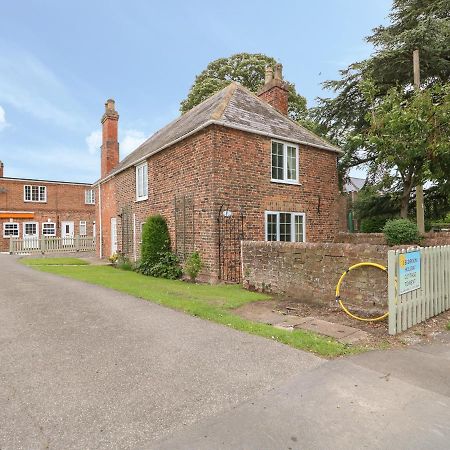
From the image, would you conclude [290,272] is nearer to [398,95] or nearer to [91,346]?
[91,346]

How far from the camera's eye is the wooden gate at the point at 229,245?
11.8 m

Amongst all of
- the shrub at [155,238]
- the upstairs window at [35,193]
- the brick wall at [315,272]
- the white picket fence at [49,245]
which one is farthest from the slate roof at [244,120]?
the upstairs window at [35,193]

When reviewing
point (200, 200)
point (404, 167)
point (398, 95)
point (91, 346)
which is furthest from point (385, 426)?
point (398, 95)

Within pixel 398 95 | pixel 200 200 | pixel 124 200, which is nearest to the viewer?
pixel 200 200

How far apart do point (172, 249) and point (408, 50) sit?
14570 millimetres

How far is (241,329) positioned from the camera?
6168mm

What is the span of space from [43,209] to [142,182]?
22.7m

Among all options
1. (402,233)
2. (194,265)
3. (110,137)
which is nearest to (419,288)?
(402,233)

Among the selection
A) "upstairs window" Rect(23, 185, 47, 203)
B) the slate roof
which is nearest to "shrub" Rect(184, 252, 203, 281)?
the slate roof

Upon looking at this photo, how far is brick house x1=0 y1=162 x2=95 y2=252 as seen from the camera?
32.2m

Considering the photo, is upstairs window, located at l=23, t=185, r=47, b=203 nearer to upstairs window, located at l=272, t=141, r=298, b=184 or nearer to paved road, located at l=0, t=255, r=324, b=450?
upstairs window, located at l=272, t=141, r=298, b=184

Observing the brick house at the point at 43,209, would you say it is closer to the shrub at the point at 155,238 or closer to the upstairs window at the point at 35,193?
the upstairs window at the point at 35,193

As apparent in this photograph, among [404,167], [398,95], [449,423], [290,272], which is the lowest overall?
[449,423]

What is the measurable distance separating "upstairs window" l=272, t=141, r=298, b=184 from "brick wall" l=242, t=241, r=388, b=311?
433 centimetres
